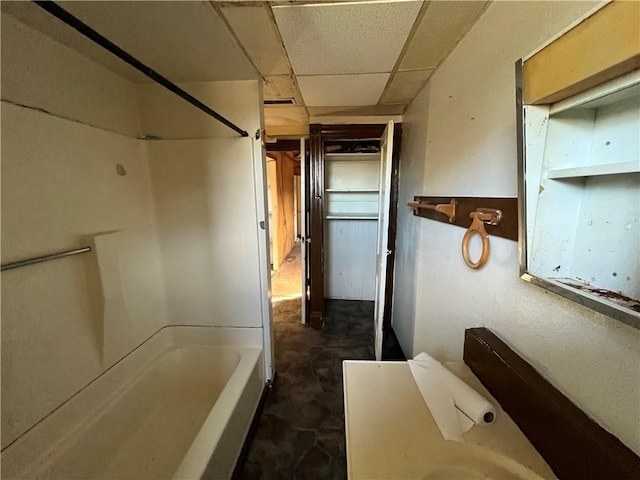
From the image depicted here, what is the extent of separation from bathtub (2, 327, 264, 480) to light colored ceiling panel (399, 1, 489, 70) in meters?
1.98

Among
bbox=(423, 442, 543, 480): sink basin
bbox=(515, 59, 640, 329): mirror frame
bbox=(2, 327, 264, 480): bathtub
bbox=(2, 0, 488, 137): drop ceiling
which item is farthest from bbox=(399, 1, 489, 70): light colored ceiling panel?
bbox=(2, 327, 264, 480): bathtub

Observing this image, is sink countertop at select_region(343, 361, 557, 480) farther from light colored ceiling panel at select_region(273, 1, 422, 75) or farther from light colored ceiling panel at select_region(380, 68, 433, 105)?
light colored ceiling panel at select_region(380, 68, 433, 105)

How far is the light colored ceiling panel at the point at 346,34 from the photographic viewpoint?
989mm

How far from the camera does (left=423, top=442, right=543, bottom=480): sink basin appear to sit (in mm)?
615

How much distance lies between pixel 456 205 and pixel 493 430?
0.85 metres

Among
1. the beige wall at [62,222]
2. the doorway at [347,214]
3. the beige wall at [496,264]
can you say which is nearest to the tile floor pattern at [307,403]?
the doorway at [347,214]

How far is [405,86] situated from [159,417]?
8.73 feet

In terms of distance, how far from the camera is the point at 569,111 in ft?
1.94

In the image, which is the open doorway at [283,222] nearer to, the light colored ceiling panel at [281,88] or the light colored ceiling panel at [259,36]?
the light colored ceiling panel at [281,88]

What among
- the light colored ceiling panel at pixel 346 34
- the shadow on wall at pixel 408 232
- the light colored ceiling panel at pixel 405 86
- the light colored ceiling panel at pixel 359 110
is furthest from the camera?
the light colored ceiling panel at pixel 359 110

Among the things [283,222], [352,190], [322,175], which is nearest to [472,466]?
[322,175]

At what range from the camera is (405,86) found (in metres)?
1.73

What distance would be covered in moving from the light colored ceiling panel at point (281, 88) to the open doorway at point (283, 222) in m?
1.06

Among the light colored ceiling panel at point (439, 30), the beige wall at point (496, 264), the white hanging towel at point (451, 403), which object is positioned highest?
the light colored ceiling panel at point (439, 30)
